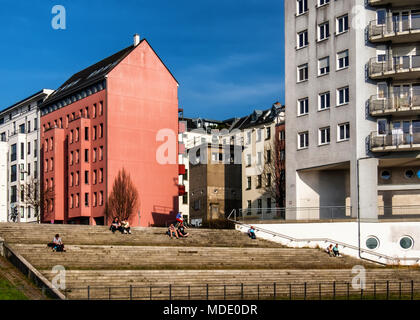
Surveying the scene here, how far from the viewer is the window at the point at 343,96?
6406cm

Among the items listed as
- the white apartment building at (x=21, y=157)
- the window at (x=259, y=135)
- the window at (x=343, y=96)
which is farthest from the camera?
the white apartment building at (x=21, y=157)

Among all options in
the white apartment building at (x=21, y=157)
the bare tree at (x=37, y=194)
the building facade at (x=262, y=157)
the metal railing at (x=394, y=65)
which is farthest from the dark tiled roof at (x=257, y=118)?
the metal railing at (x=394, y=65)

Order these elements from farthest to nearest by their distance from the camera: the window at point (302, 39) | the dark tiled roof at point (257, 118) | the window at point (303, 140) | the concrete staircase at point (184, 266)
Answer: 1. the dark tiled roof at point (257, 118)
2. the window at point (302, 39)
3. the window at point (303, 140)
4. the concrete staircase at point (184, 266)

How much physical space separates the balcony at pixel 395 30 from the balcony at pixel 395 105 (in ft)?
15.8

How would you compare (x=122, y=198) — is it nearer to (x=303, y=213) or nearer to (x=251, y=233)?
(x=251, y=233)

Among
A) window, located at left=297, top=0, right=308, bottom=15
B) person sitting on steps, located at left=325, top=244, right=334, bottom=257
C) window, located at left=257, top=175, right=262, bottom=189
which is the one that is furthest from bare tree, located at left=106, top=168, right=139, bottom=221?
person sitting on steps, located at left=325, top=244, right=334, bottom=257

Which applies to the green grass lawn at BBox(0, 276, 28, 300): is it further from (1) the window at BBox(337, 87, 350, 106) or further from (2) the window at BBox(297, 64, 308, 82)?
(2) the window at BBox(297, 64, 308, 82)

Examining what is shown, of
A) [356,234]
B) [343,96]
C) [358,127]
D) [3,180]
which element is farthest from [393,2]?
[3,180]

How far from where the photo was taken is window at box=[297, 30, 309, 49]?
225 feet

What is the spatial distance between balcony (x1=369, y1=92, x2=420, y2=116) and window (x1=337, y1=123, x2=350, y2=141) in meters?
2.46

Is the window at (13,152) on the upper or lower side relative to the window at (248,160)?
upper

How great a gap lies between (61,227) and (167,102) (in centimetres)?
3777

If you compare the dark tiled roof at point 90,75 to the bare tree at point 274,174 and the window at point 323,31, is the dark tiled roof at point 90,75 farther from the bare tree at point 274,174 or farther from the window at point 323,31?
the window at point 323,31

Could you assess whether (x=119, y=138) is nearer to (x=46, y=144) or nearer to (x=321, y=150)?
(x=46, y=144)
